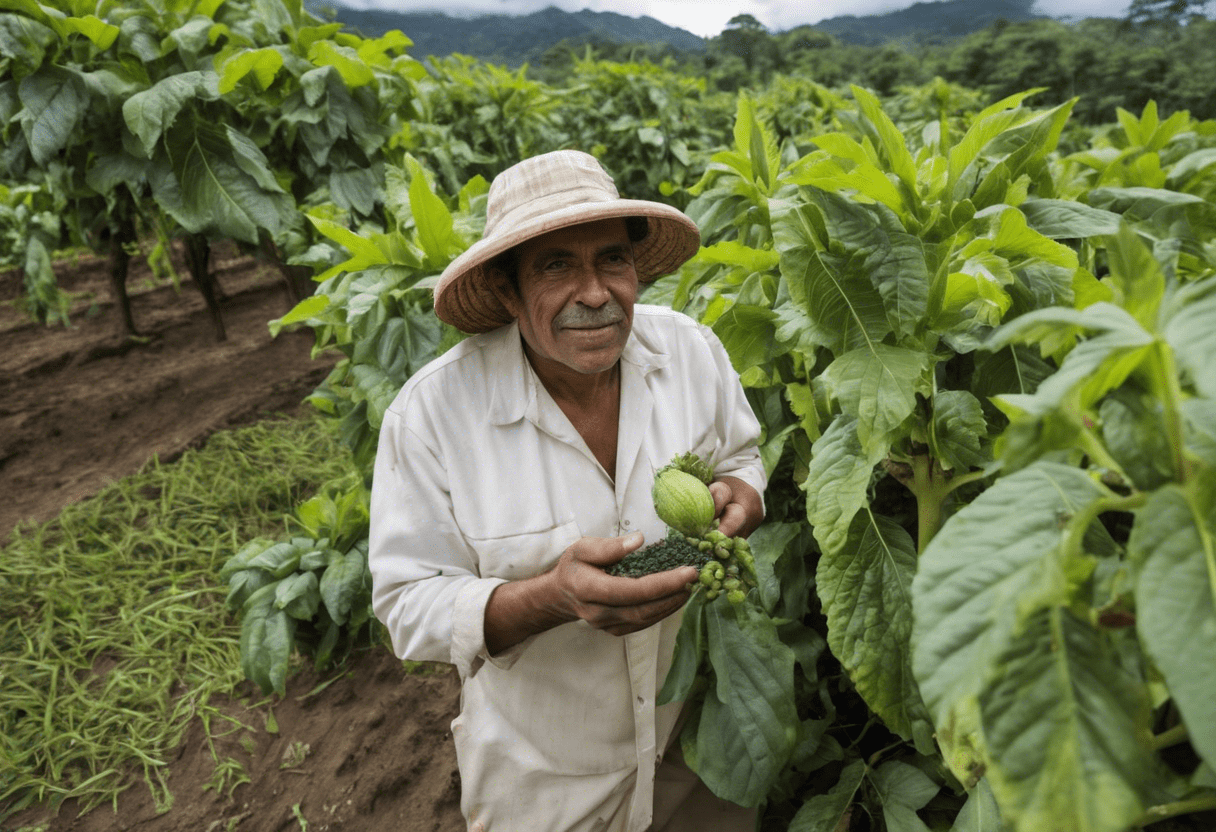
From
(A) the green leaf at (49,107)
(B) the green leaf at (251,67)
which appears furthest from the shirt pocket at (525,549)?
(A) the green leaf at (49,107)

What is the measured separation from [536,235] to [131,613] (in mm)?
3797

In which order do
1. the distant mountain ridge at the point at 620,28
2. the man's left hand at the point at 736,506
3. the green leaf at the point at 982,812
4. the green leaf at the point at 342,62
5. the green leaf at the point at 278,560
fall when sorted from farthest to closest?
the distant mountain ridge at the point at 620,28 < the green leaf at the point at 342,62 < the green leaf at the point at 278,560 < the man's left hand at the point at 736,506 < the green leaf at the point at 982,812

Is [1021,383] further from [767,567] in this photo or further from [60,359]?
[60,359]

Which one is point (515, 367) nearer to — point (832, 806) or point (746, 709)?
point (746, 709)

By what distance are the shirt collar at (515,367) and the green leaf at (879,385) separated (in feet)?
2.17

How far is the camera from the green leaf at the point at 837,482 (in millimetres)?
1247

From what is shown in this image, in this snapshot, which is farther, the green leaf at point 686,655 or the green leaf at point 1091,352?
the green leaf at point 686,655

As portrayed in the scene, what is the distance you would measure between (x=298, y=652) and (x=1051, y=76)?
29.5 meters

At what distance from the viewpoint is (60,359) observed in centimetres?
735

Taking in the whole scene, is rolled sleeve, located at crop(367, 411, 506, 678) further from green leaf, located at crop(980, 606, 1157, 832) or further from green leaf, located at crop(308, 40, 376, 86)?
green leaf, located at crop(308, 40, 376, 86)

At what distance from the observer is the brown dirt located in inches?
112

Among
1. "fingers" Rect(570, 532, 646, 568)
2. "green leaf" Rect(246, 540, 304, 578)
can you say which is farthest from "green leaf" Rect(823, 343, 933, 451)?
"green leaf" Rect(246, 540, 304, 578)

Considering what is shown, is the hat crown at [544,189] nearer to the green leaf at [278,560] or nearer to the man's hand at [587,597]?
the man's hand at [587,597]

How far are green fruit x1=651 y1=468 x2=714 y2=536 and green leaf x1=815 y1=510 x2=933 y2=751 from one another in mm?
253
